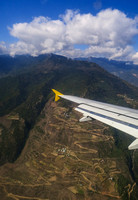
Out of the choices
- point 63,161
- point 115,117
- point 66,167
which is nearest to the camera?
point 115,117

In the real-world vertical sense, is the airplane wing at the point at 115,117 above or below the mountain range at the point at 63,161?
above

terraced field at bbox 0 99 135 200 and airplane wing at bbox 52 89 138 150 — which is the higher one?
airplane wing at bbox 52 89 138 150

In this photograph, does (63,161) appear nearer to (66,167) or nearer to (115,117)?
(66,167)

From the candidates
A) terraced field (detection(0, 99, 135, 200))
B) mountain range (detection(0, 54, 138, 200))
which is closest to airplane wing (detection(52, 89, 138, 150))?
terraced field (detection(0, 99, 135, 200))

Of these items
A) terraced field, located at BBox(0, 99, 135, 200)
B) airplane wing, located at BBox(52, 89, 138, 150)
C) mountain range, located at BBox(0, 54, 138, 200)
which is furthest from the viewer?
mountain range, located at BBox(0, 54, 138, 200)

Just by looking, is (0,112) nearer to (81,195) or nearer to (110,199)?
(81,195)

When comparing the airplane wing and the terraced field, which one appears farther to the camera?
the terraced field

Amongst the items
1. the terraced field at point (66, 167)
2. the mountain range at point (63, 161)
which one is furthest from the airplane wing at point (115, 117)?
the mountain range at point (63, 161)

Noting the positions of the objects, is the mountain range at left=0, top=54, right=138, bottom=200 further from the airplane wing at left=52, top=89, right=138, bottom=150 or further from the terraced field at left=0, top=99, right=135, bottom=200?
the airplane wing at left=52, top=89, right=138, bottom=150

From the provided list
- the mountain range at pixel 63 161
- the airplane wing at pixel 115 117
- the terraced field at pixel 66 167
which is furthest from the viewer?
the mountain range at pixel 63 161

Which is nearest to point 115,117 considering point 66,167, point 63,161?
point 66,167

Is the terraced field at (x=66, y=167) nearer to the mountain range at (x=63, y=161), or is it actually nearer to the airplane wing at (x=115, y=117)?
the mountain range at (x=63, y=161)
